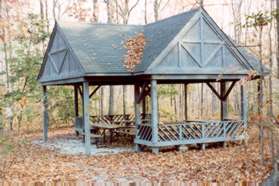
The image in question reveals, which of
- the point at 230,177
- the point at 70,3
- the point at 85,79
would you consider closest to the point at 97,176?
the point at 230,177

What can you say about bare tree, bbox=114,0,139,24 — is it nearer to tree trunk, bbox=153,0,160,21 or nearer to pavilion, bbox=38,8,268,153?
tree trunk, bbox=153,0,160,21

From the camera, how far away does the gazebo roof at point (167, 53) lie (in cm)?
1486

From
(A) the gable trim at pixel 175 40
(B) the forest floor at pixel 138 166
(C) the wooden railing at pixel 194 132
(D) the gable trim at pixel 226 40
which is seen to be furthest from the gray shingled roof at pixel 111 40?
(B) the forest floor at pixel 138 166

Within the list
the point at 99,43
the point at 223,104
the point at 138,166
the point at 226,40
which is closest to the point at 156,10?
the point at 99,43

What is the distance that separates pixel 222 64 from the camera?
15.6m

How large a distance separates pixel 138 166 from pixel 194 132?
13.3 ft

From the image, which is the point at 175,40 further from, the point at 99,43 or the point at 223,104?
the point at 223,104

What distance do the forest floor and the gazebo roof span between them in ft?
9.60

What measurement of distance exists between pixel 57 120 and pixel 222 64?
47.9 feet

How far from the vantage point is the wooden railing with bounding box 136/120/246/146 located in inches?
587

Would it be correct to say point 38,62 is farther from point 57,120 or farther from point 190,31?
point 190,31

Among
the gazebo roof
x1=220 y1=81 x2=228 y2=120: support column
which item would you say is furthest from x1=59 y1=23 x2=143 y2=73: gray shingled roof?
x1=220 y1=81 x2=228 y2=120: support column

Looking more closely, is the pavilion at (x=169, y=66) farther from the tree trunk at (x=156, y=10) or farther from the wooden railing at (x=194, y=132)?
the tree trunk at (x=156, y=10)

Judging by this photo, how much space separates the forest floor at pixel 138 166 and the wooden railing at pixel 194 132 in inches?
15.3
